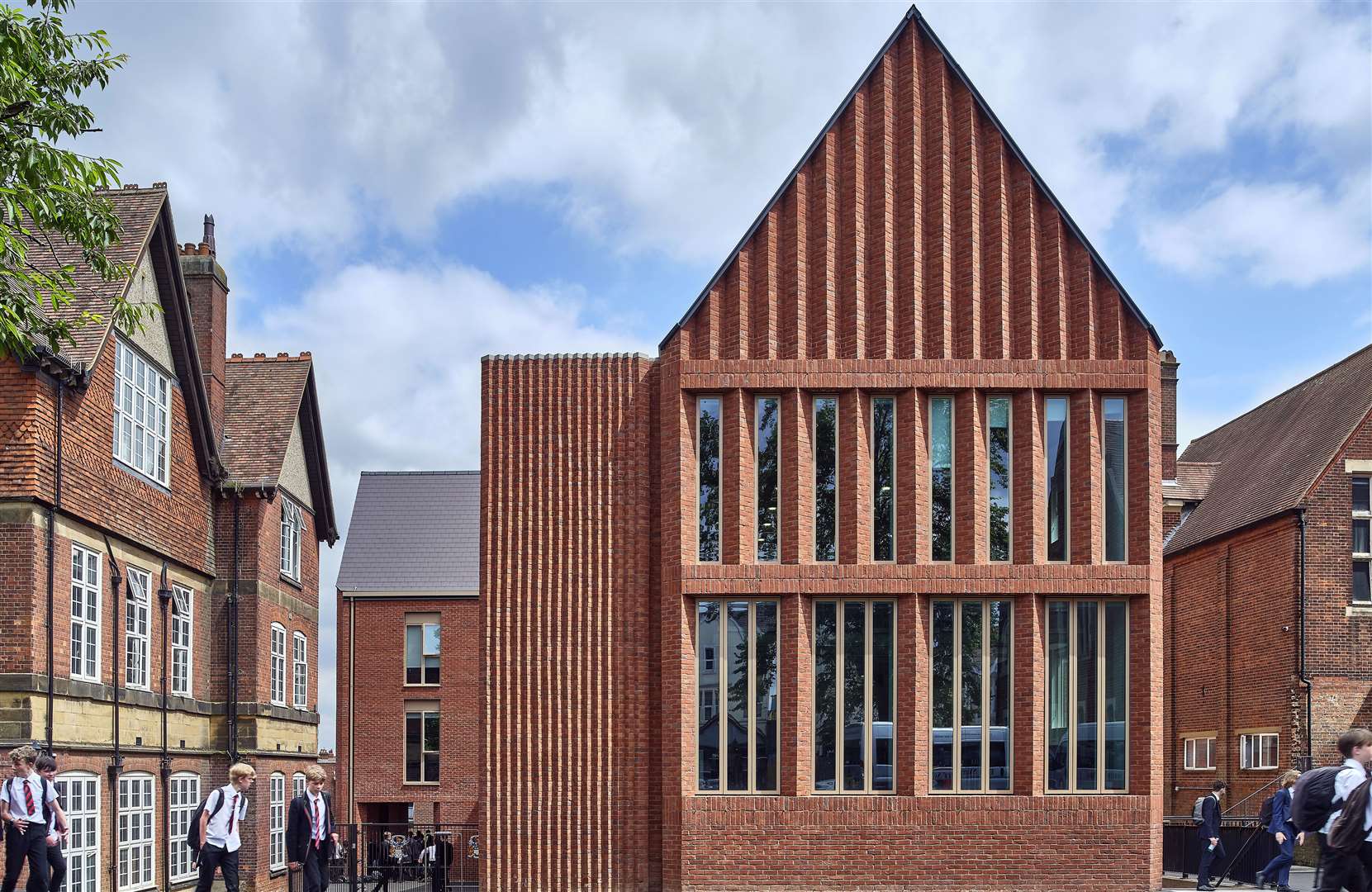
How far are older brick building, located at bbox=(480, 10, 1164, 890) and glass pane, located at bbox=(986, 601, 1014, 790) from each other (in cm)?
5

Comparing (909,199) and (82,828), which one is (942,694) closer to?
(909,199)

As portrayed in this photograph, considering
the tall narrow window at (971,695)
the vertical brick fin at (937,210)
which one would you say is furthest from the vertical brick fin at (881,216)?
the tall narrow window at (971,695)

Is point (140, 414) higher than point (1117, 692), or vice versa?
point (140, 414)

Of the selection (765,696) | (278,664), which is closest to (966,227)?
(765,696)

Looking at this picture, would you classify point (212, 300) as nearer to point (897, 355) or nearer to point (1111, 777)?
point (897, 355)

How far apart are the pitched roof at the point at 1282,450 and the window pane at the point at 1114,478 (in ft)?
31.0

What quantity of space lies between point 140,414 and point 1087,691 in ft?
53.7

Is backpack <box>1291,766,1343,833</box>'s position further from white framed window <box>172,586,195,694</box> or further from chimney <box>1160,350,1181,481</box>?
chimney <box>1160,350,1181,481</box>

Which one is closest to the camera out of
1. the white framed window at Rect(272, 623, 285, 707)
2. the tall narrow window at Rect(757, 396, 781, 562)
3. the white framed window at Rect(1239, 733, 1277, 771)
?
the tall narrow window at Rect(757, 396, 781, 562)

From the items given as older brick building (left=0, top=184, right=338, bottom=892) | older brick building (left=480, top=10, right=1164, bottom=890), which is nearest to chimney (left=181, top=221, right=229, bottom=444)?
older brick building (left=0, top=184, right=338, bottom=892)

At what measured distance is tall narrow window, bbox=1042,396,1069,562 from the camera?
22250mm

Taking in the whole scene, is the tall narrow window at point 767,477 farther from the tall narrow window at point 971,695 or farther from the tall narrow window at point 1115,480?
the tall narrow window at point 1115,480

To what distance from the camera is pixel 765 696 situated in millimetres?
21828

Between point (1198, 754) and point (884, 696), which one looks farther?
point (1198, 754)
